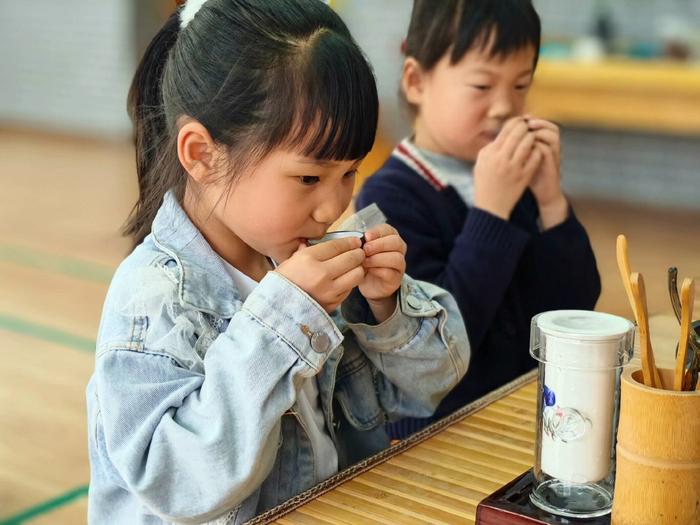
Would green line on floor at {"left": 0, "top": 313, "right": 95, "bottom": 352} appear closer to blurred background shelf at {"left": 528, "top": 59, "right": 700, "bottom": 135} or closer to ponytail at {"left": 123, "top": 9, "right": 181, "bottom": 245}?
ponytail at {"left": 123, "top": 9, "right": 181, "bottom": 245}

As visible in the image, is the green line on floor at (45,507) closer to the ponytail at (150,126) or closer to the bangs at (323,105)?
the ponytail at (150,126)

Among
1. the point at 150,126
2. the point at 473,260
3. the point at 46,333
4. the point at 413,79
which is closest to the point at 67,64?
the point at 46,333

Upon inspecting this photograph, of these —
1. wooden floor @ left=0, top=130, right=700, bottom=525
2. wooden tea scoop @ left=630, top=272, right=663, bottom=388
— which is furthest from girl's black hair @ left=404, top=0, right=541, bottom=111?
wooden floor @ left=0, top=130, right=700, bottom=525

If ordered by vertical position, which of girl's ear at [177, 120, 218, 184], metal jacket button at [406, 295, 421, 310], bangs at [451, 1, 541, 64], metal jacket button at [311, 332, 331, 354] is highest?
bangs at [451, 1, 541, 64]

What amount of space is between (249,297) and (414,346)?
0.27 metres

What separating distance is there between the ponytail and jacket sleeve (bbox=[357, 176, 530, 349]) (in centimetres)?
50

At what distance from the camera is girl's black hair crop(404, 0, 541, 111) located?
1.58 metres

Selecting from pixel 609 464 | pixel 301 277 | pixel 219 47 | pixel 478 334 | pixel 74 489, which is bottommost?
pixel 74 489

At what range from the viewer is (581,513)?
0.80 m

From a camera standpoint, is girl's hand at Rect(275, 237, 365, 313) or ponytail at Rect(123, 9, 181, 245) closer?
girl's hand at Rect(275, 237, 365, 313)

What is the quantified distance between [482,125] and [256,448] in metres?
0.86

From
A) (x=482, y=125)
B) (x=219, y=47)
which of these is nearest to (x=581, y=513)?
(x=219, y=47)

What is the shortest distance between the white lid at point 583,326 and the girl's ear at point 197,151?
0.43 m

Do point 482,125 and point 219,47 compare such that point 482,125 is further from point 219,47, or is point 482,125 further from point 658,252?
point 658,252
